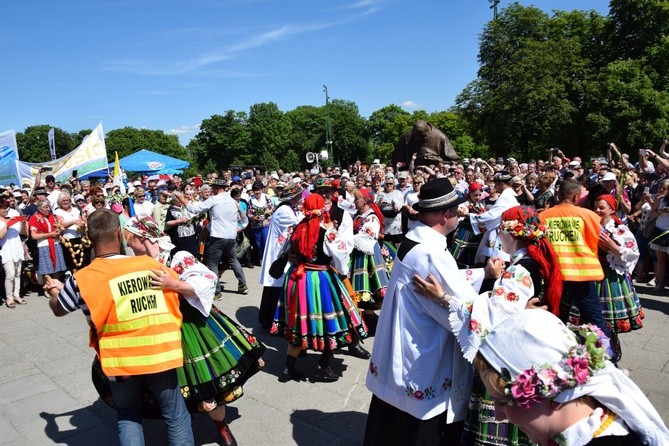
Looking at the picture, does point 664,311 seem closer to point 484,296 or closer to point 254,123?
point 484,296

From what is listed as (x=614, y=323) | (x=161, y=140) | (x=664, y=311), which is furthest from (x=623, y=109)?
(x=161, y=140)

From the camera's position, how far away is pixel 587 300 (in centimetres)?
458

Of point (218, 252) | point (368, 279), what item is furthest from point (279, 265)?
point (218, 252)

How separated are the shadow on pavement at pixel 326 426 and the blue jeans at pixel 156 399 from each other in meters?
1.15

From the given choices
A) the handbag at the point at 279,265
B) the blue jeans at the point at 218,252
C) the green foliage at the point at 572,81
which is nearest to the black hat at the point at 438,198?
the handbag at the point at 279,265

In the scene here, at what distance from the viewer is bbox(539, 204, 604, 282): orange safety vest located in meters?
4.45

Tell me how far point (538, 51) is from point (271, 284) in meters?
26.6

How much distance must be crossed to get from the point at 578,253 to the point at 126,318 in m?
3.69

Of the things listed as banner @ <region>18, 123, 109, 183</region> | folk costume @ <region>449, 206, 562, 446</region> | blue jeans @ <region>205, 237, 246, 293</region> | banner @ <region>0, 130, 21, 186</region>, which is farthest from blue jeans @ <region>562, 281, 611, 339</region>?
banner @ <region>0, 130, 21, 186</region>

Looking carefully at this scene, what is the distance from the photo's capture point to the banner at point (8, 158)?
580 inches

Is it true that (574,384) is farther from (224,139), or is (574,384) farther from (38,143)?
(38,143)

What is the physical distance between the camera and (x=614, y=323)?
501cm

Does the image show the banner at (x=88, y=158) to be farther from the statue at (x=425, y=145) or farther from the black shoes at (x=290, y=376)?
the black shoes at (x=290, y=376)

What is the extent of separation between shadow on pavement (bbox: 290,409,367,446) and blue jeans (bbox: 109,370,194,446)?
1.15 m
